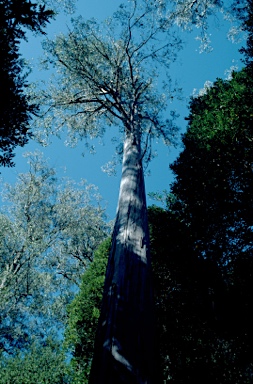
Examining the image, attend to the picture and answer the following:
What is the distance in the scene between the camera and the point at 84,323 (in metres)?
6.73

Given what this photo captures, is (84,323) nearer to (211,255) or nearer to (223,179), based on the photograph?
(211,255)

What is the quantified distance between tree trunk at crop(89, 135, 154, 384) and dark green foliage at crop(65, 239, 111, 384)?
3969 millimetres

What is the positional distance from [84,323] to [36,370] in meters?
A: 1.99

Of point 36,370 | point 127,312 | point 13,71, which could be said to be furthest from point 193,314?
point 13,71

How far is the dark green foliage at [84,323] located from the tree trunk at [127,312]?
3969mm

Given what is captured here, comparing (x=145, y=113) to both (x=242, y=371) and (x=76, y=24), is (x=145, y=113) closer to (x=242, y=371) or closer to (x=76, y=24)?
(x=76, y=24)

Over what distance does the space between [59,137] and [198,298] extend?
849 cm

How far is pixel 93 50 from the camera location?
36.5 ft

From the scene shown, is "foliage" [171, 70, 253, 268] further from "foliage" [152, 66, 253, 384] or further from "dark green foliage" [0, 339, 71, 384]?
"dark green foliage" [0, 339, 71, 384]

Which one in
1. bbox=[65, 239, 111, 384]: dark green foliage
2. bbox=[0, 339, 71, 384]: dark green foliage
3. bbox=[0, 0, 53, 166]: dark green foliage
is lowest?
bbox=[0, 339, 71, 384]: dark green foliage

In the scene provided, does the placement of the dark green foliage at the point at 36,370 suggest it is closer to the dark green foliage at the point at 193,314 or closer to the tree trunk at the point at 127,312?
the dark green foliage at the point at 193,314

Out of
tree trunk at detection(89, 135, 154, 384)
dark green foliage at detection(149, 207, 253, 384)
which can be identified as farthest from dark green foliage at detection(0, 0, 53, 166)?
dark green foliage at detection(149, 207, 253, 384)

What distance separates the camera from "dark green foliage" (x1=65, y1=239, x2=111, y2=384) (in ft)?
20.4

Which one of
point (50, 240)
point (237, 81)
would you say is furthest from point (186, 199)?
point (50, 240)
